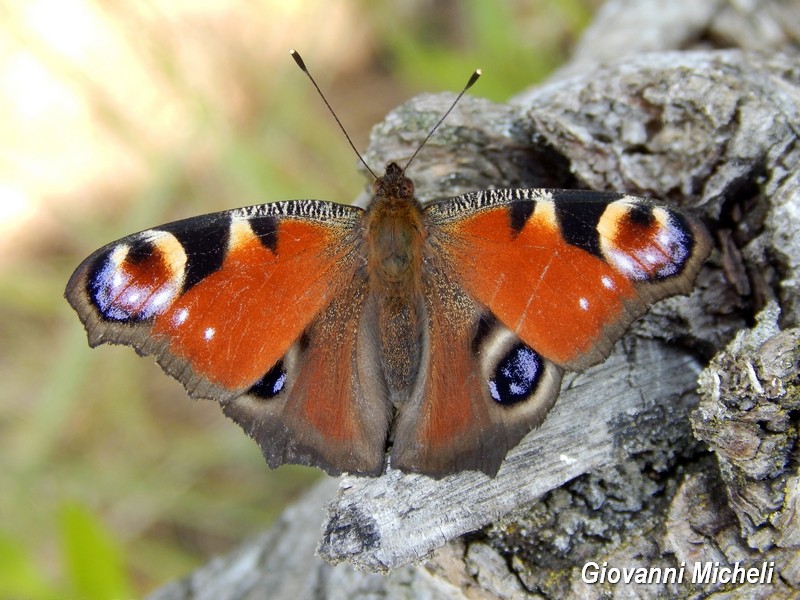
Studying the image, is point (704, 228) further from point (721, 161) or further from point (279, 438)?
point (279, 438)

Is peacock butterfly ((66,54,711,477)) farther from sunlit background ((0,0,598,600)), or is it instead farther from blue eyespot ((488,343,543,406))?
sunlit background ((0,0,598,600))

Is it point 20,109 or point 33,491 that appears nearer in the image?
point 33,491

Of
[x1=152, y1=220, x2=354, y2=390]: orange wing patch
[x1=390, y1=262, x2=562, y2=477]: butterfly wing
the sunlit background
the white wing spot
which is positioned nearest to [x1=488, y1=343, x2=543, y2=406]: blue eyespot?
[x1=390, y1=262, x2=562, y2=477]: butterfly wing

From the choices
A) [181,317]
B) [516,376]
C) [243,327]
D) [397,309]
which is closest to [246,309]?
[243,327]

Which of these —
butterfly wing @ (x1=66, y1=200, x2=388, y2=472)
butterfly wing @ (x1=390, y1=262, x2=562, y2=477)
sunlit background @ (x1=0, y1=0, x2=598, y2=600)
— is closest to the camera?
butterfly wing @ (x1=390, y1=262, x2=562, y2=477)

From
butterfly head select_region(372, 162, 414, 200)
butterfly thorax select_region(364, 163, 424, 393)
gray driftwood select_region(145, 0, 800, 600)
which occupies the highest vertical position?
butterfly head select_region(372, 162, 414, 200)

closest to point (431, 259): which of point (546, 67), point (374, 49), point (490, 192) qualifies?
point (490, 192)

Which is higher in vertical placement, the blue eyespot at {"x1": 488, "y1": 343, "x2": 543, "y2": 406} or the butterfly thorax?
the butterfly thorax
